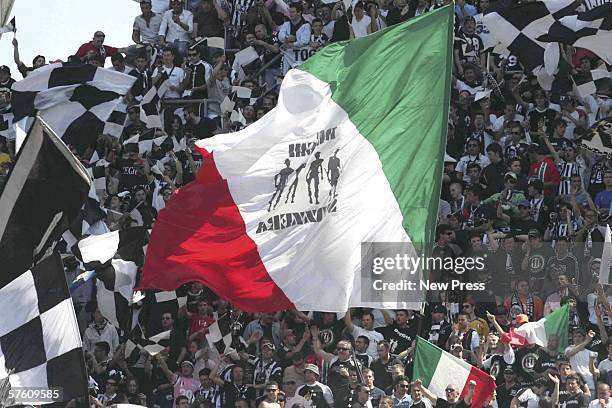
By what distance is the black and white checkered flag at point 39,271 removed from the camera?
1606 centimetres

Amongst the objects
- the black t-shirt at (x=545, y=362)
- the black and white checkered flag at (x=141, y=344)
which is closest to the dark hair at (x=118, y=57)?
the black and white checkered flag at (x=141, y=344)

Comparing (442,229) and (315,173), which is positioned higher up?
(315,173)

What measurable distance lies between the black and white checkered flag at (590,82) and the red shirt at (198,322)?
18.1 feet

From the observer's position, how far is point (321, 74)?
58.3 ft

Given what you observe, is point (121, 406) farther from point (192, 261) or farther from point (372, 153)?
point (372, 153)

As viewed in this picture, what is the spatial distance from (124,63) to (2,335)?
1192 cm

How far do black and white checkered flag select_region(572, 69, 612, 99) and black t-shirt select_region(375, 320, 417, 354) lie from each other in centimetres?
480

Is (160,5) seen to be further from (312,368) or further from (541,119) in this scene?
(312,368)

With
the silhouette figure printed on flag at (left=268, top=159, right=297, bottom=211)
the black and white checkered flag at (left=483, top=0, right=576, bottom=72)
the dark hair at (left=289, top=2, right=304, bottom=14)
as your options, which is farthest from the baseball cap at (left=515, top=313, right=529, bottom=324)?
the dark hair at (left=289, top=2, right=304, bottom=14)

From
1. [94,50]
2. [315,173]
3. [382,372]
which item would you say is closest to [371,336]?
[382,372]

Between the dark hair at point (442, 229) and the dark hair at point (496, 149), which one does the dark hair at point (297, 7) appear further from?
the dark hair at point (442, 229)

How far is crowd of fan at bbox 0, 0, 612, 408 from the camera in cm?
2000

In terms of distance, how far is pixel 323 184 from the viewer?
1731cm

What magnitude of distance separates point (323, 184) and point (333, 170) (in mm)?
148
